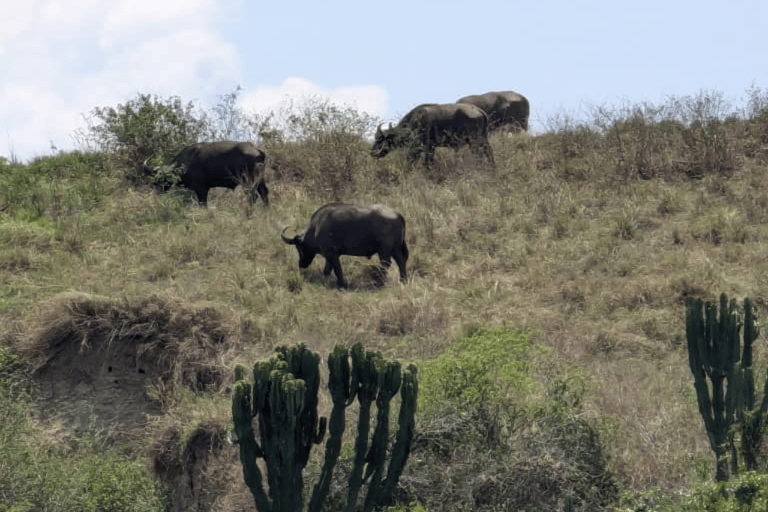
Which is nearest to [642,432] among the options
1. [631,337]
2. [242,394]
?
[631,337]

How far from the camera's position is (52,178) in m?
23.6

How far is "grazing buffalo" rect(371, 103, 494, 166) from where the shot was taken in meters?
23.7

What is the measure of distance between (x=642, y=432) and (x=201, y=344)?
572cm

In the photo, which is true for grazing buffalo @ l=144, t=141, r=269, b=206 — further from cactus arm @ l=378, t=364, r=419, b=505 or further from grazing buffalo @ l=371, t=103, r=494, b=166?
cactus arm @ l=378, t=364, r=419, b=505

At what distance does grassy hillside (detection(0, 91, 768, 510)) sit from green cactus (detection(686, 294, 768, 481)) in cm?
35

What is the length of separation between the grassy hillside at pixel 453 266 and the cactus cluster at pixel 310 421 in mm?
1270

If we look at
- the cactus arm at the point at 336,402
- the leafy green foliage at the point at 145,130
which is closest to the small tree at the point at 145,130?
the leafy green foliage at the point at 145,130

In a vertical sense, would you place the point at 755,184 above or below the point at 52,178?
below

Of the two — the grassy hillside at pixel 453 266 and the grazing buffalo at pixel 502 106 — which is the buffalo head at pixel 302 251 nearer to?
the grassy hillside at pixel 453 266

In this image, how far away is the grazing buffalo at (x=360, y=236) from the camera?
17.7m

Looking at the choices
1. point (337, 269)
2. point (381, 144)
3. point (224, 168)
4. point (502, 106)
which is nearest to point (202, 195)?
point (224, 168)

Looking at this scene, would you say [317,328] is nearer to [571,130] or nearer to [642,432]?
[642,432]

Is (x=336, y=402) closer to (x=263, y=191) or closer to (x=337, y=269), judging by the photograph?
(x=337, y=269)

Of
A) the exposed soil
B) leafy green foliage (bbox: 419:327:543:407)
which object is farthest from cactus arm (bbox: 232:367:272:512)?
the exposed soil
